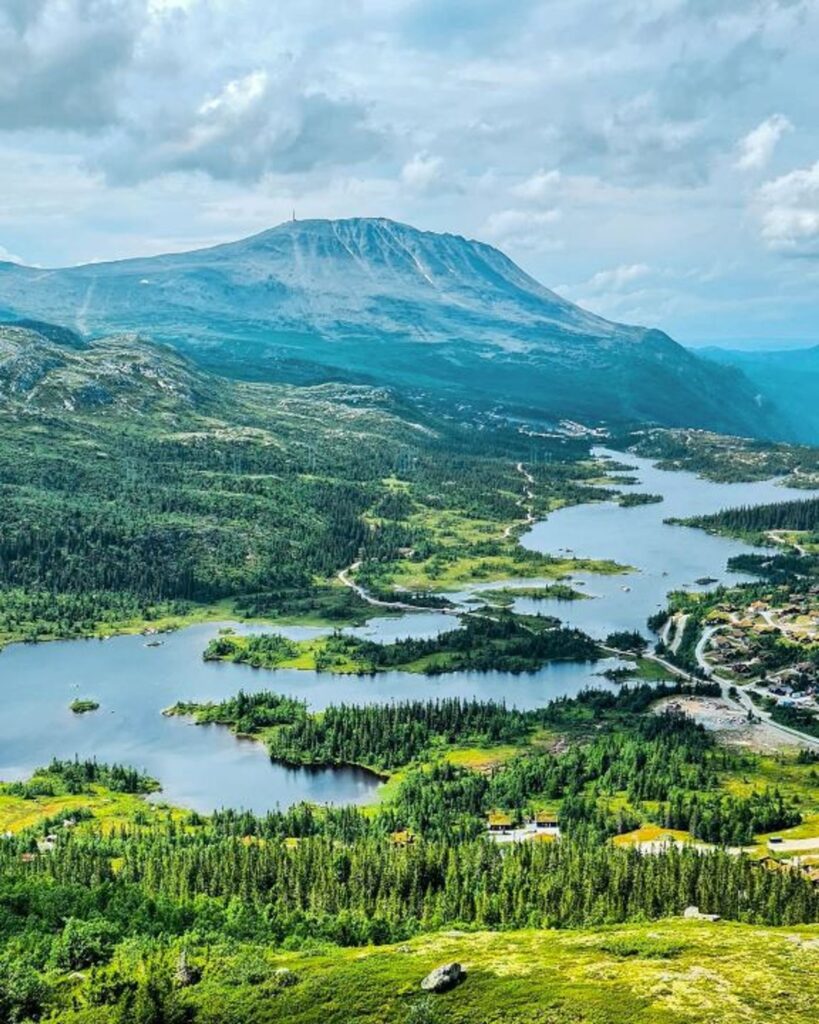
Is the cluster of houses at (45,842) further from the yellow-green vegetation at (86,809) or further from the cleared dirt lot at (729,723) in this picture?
the cleared dirt lot at (729,723)

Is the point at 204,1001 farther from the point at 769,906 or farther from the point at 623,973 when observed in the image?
the point at 769,906

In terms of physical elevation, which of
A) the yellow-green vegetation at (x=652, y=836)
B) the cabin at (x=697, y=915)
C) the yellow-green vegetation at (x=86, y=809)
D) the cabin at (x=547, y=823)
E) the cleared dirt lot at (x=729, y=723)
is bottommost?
the yellow-green vegetation at (x=86, y=809)

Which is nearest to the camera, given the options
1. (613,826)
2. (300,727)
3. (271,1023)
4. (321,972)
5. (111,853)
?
(271,1023)

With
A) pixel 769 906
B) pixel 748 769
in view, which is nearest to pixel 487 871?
pixel 769 906

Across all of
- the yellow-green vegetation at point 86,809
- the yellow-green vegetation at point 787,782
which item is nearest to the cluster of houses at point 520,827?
the yellow-green vegetation at point 787,782

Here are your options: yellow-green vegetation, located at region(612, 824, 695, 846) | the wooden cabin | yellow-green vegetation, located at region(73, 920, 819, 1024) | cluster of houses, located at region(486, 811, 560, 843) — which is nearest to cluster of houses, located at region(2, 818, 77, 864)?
yellow-green vegetation, located at region(73, 920, 819, 1024)

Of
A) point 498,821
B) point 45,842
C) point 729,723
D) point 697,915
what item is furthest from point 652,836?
point 45,842
